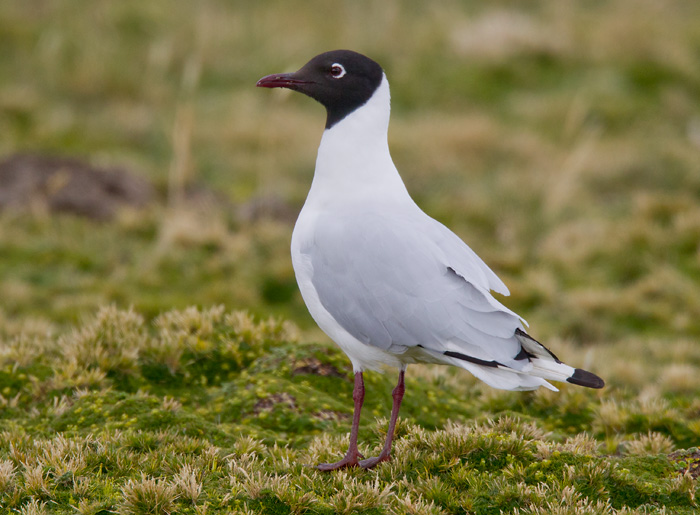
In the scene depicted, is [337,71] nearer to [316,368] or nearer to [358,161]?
[358,161]

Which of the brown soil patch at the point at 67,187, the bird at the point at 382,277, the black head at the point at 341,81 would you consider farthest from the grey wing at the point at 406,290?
the brown soil patch at the point at 67,187

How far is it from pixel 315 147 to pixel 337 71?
31.5ft

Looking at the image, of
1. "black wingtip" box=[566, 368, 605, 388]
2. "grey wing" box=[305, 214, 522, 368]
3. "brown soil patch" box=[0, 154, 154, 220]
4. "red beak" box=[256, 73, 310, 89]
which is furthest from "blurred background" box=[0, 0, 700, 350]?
"black wingtip" box=[566, 368, 605, 388]

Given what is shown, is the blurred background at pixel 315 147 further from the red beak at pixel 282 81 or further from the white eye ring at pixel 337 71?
the white eye ring at pixel 337 71

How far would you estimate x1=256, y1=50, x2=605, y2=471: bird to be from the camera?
161 inches

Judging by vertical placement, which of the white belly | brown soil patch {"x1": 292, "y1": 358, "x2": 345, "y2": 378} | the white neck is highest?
the white neck

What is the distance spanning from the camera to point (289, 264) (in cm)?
995

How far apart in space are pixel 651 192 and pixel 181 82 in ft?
29.5

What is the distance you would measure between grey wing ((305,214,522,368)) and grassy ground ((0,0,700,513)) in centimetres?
61

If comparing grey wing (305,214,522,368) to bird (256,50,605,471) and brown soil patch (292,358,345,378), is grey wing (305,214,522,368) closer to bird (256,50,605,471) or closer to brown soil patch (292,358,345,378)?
bird (256,50,605,471)

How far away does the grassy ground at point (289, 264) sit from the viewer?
4.25m

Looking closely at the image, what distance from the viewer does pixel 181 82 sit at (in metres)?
16.7

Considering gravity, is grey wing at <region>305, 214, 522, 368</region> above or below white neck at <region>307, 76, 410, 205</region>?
below

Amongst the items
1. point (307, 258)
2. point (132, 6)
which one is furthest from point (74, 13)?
point (307, 258)
